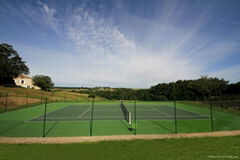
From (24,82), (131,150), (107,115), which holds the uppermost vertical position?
(24,82)

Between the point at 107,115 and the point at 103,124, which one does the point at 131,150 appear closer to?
the point at 103,124

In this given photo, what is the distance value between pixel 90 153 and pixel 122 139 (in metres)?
2.24

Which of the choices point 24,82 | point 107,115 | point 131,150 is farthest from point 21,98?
point 24,82

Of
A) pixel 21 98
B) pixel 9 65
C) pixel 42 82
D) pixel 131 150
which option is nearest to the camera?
pixel 131 150

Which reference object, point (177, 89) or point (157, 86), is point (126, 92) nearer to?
point (157, 86)

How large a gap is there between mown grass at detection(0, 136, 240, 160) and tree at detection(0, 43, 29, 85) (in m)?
46.3

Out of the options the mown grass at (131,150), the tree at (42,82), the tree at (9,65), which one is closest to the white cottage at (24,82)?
the tree at (42,82)

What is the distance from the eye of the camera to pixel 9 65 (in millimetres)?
42844

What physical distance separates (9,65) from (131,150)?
167 ft

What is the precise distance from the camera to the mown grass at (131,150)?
513 cm

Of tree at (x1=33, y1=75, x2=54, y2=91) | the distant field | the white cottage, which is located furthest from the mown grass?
the white cottage

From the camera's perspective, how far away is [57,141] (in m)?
7.01

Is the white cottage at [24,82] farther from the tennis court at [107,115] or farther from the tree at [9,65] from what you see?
the tennis court at [107,115]

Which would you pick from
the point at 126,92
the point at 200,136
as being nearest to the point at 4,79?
the point at 126,92
